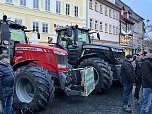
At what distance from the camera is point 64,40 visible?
12883mm

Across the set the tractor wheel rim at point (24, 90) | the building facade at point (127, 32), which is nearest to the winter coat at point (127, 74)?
the tractor wheel rim at point (24, 90)

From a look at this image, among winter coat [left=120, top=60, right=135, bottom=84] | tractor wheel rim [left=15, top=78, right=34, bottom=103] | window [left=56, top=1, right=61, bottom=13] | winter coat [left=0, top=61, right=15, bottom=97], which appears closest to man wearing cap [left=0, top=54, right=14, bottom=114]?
winter coat [left=0, top=61, right=15, bottom=97]

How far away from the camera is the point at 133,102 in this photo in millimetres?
10047

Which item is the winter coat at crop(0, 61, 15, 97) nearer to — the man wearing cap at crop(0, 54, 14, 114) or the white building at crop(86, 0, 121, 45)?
the man wearing cap at crop(0, 54, 14, 114)

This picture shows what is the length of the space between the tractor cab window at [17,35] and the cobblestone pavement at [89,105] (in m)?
2.30

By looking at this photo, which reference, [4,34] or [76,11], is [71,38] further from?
[76,11]

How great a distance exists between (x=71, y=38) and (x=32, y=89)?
15.1 feet

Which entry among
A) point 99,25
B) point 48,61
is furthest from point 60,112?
point 99,25

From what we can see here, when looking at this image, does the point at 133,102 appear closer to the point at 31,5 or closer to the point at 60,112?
the point at 60,112

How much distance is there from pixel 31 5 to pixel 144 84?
25970 millimetres

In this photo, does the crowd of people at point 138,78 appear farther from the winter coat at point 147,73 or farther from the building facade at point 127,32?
the building facade at point 127,32

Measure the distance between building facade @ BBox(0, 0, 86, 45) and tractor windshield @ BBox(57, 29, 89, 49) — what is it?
609 inches

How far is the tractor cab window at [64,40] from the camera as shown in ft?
41.6

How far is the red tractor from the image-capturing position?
8062 mm
